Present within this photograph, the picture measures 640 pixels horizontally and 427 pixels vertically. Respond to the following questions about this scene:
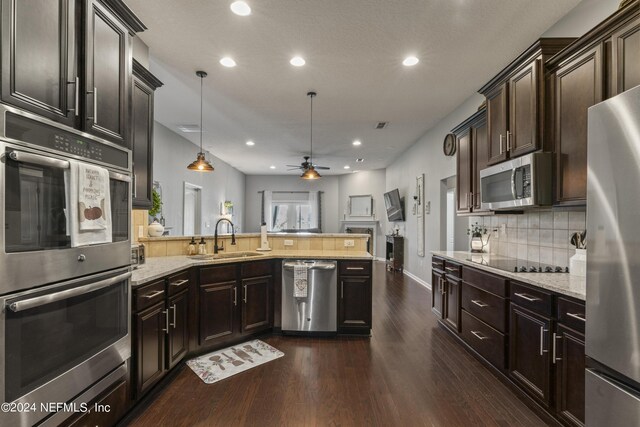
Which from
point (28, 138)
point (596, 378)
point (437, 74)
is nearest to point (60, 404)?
point (28, 138)

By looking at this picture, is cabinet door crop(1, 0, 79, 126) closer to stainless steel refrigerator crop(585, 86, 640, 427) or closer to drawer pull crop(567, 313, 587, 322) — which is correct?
stainless steel refrigerator crop(585, 86, 640, 427)

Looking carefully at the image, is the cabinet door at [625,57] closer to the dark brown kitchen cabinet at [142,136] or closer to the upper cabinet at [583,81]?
the upper cabinet at [583,81]

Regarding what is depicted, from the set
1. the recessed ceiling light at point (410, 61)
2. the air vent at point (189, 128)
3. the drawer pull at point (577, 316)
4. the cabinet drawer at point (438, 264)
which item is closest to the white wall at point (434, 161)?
the recessed ceiling light at point (410, 61)

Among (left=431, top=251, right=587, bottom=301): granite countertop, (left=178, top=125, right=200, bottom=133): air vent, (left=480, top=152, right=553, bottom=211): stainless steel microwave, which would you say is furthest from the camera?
(left=178, top=125, right=200, bottom=133): air vent

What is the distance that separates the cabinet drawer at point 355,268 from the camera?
3.35 meters

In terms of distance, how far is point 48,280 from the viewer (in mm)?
1271

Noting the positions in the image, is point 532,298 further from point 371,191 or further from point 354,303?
point 371,191

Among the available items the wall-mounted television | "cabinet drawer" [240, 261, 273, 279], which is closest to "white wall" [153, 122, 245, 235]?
"cabinet drawer" [240, 261, 273, 279]

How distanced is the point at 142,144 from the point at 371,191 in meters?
8.35

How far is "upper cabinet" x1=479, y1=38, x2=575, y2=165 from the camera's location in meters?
2.34

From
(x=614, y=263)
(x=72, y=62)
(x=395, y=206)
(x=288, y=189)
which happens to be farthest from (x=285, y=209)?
(x=614, y=263)

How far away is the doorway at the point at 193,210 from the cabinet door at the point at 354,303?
190 inches

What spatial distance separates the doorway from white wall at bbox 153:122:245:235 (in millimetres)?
150

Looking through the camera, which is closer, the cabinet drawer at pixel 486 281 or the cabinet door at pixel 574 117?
the cabinet door at pixel 574 117
